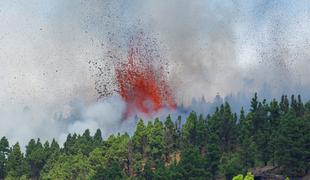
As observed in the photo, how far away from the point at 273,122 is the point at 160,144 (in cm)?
2449

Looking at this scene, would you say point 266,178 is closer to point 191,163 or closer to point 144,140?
point 191,163

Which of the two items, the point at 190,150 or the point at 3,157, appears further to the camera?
the point at 3,157

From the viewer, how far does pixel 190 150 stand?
90.6 meters

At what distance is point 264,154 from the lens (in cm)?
9419

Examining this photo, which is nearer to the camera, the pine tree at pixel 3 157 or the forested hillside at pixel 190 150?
the forested hillside at pixel 190 150

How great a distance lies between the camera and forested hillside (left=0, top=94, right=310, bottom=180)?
87250mm

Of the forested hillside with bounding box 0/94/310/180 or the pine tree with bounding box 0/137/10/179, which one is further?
the pine tree with bounding box 0/137/10/179

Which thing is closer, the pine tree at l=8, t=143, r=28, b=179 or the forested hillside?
the forested hillside

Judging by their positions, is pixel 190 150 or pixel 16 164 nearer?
pixel 190 150

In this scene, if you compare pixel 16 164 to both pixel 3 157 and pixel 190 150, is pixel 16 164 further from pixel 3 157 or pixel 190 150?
pixel 190 150

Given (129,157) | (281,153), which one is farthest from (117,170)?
(281,153)

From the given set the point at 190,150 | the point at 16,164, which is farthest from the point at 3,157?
the point at 190,150

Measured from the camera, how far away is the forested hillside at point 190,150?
87250 mm

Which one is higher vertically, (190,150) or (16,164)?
(16,164)
